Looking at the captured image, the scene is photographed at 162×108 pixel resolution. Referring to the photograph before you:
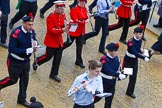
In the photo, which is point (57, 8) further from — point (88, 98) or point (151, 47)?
point (151, 47)

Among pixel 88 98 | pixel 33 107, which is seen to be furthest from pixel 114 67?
pixel 33 107

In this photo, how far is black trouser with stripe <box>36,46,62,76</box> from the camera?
9.38 meters

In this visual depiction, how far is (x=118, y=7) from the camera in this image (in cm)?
1150

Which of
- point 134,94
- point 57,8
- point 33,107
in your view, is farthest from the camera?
point 134,94

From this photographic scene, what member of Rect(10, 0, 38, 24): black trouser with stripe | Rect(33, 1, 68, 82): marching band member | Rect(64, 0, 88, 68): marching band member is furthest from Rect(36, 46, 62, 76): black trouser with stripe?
Rect(10, 0, 38, 24): black trouser with stripe

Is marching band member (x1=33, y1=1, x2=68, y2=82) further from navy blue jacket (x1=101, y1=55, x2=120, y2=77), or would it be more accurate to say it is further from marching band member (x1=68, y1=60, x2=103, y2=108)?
marching band member (x1=68, y1=60, x2=103, y2=108)

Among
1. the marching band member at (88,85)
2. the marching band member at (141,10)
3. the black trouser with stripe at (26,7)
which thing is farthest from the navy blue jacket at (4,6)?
the marching band member at (88,85)

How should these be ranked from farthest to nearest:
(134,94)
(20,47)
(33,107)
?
(134,94), (20,47), (33,107)

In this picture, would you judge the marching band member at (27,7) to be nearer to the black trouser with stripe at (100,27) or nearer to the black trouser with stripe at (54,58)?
the black trouser with stripe at (100,27)

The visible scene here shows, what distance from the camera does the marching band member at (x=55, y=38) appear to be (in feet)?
29.6

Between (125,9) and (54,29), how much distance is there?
299 centimetres

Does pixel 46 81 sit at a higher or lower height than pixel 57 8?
lower

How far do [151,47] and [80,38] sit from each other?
234 centimetres

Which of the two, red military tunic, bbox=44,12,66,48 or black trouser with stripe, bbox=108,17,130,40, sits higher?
red military tunic, bbox=44,12,66,48
